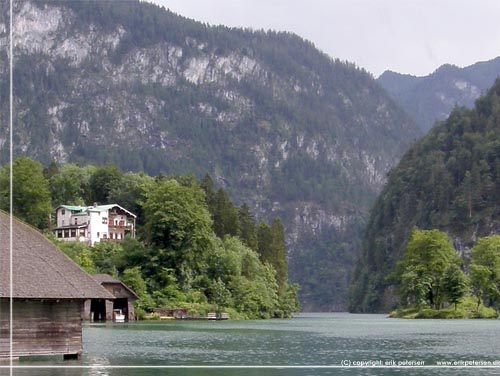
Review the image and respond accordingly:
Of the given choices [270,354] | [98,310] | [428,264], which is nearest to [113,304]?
[98,310]

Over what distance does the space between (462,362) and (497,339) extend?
21150 millimetres

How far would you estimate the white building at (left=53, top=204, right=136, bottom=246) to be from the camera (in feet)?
495

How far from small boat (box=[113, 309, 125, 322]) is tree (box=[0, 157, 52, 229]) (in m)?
27.8

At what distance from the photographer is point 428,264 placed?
135 m

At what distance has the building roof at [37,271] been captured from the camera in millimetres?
41062

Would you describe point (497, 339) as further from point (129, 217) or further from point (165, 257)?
point (129, 217)

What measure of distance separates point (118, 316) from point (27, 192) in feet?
99.9

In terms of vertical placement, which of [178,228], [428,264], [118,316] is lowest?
[118,316]

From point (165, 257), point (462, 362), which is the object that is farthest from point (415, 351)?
point (165, 257)

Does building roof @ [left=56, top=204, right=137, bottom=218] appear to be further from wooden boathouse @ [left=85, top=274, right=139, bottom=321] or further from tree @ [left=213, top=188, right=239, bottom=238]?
wooden boathouse @ [left=85, top=274, right=139, bottom=321]

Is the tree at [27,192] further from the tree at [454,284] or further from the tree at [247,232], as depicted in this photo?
the tree at [454,284]

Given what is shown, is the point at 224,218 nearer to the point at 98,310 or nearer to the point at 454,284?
the point at 454,284

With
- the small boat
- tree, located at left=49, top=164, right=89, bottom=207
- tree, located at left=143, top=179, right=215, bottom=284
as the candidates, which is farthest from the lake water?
tree, located at left=49, top=164, right=89, bottom=207

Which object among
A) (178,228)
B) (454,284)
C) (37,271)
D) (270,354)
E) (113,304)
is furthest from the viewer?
(454,284)
